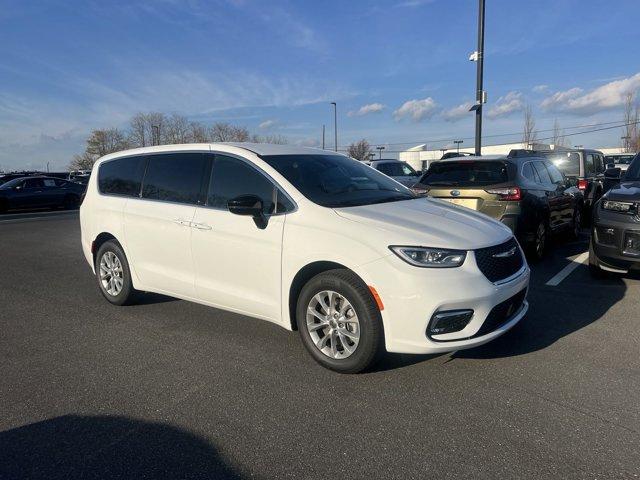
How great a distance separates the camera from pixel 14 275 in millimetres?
7762

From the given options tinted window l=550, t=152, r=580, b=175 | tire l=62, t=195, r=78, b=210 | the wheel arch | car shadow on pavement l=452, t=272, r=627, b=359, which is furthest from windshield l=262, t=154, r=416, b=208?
tire l=62, t=195, r=78, b=210

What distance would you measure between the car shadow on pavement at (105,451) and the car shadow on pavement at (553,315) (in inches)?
87.4

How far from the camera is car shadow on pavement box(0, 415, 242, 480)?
270cm

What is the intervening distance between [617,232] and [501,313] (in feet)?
9.46

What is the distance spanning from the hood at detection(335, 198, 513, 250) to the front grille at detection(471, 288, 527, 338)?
0.46 meters

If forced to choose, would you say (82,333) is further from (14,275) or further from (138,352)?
(14,275)

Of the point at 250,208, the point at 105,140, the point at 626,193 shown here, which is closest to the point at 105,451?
the point at 250,208

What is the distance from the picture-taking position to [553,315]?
16.7ft

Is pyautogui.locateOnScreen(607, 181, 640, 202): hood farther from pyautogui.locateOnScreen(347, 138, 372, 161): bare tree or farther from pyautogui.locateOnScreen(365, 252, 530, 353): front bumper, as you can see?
pyautogui.locateOnScreen(347, 138, 372, 161): bare tree

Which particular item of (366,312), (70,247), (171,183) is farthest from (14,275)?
(366,312)

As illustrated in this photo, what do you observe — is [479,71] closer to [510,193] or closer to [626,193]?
[510,193]

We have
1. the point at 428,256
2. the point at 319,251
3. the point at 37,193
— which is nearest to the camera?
the point at 428,256

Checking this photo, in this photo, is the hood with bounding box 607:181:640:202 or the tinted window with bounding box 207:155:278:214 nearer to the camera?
the tinted window with bounding box 207:155:278:214

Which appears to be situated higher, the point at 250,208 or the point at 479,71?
the point at 479,71
